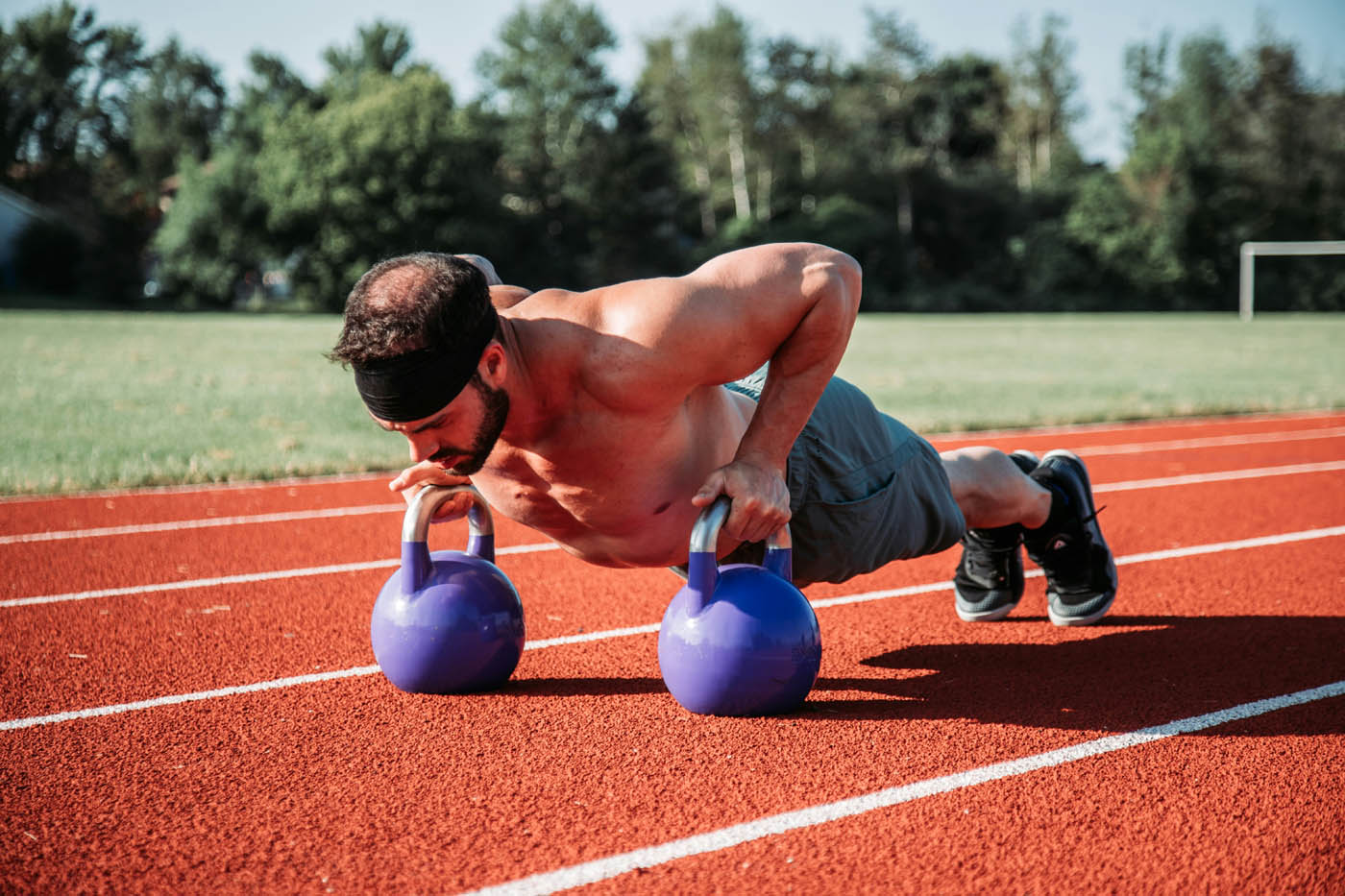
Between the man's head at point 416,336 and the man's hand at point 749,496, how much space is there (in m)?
0.68

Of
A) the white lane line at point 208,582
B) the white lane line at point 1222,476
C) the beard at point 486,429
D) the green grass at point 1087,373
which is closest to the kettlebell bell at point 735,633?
the beard at point 486,429

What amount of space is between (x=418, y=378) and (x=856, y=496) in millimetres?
1518

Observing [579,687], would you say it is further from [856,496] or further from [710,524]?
[856,496]

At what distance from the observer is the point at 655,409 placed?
9.86 feet

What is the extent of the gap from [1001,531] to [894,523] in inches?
32.5

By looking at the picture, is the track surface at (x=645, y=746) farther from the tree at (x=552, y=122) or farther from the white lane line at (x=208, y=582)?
the tree at (x=552, y=122)

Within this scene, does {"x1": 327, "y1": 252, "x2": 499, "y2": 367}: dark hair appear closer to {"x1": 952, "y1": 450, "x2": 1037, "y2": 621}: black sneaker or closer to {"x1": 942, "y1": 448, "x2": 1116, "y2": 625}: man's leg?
{"x1": 942, "y1": 448, "x2": 1116, "y2": 625}: man's leg

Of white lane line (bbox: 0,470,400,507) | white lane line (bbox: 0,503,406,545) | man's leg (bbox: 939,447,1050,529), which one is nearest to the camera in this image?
man's leg (bbox: 939,447,1050,529)

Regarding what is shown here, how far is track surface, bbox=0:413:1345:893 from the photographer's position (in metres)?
2.42

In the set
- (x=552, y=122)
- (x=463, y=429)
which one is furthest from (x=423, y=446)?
(x=552, y=122)

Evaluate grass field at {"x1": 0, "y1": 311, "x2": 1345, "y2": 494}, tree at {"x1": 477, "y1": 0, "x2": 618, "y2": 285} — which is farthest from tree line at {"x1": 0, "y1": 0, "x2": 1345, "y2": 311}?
grass field at {"x1": 0, "y1": 311, "x2": 1345, "y2": 494}

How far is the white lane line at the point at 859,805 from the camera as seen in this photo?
2.34m

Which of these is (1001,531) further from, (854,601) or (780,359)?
(780,359)

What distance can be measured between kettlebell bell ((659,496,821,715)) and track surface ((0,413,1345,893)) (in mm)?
123
